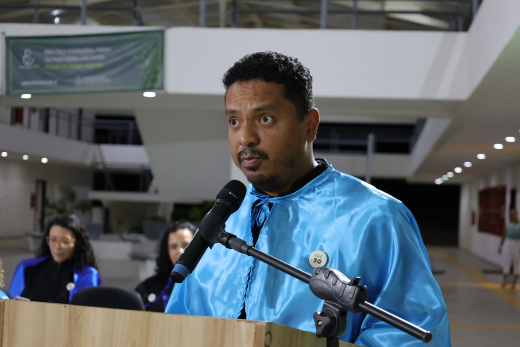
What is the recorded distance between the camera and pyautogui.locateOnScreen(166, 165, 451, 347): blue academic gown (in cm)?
114

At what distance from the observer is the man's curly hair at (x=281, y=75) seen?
128 centimetres

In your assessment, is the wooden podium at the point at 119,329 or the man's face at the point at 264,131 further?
the man's face at the point at 264,131

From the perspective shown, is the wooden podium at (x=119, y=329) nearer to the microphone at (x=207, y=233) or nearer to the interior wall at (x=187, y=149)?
the microphone at (x=207, y=233)

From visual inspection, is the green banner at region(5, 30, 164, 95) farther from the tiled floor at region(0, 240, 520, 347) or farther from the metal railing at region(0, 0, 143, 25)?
the tiled floor at region(0, 240, 520, 347)

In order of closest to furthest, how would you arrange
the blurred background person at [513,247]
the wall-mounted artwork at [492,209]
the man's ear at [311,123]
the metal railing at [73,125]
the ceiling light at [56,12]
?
the man's ear at [311,123] < the ceiling light at [56,12] < the blurred background person at [513,247] < the wall-mounted artwork at [492,209] < the metal railing at [73,125]

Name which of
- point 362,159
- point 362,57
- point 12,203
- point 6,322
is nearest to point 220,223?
point 6,322

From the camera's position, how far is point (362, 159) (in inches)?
653

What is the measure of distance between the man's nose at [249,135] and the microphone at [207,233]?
133 mm

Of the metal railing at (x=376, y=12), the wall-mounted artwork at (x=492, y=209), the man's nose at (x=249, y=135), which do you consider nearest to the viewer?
the man's nose at (x=249, y=135)

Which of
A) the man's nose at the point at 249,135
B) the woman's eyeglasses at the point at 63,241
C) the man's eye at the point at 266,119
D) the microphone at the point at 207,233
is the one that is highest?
the man's eye at the point at 266,119

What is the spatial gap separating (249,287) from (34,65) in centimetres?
578

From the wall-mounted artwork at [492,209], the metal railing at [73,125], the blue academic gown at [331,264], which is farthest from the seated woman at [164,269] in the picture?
the wall-mounted artwork at [492,209]

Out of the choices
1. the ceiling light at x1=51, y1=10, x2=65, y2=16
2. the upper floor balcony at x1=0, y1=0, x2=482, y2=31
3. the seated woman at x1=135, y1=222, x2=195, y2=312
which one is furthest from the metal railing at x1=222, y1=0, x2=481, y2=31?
the seated woman at x1=135, y1=222, x2=195, y2=312

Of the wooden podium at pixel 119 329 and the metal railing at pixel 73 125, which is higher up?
the metal railing at pixel 73 125
